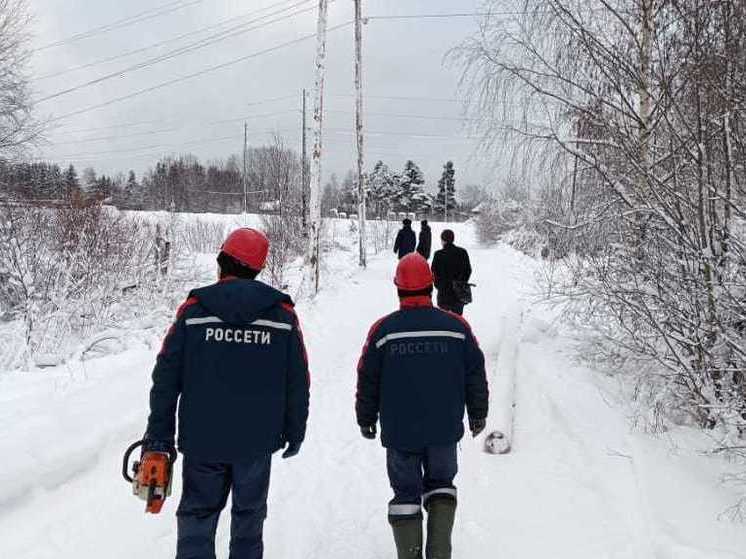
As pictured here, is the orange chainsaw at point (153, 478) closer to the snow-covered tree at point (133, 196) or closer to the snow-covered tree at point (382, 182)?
the snow-covered tree at point (133, 196)

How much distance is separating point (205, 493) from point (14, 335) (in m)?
8.37

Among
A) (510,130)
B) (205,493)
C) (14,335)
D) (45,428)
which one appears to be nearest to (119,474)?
(45,428)

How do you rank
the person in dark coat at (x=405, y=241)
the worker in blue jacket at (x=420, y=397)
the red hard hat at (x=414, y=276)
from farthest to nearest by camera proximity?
the person in dark coat at (x=405, y=241)
the red hard hat at (x=414, y=276)
the worker in blue jacket at (x=420, y=397)

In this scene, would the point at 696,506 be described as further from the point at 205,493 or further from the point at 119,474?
the point at 119,474

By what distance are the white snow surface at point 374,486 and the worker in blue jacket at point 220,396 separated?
95 cm

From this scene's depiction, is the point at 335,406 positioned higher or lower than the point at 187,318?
lower

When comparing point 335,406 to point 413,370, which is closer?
point 413,370

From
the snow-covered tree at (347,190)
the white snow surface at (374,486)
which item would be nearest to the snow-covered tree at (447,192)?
the snow-covered tree at (347,190)

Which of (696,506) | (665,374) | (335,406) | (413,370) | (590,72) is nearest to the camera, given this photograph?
(413,370)

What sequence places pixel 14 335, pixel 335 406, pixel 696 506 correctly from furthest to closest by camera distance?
pixel 14 335, pixel 335 406, pixel 696 506

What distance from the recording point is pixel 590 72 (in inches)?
236

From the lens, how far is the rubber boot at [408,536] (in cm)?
307

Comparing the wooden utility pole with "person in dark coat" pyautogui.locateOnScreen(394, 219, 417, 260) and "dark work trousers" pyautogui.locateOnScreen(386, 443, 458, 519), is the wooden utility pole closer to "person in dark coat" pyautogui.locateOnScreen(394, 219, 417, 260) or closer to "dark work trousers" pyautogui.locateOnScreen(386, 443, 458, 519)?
"person in dark coat" pyautogui.locateOnScreen(394, 219, 417, 260)

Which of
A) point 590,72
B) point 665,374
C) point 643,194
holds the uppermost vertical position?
point 590,72
